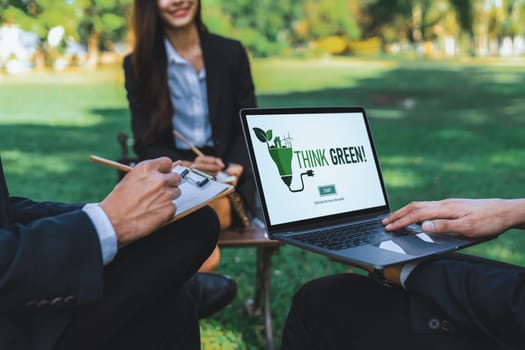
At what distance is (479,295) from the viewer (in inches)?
62.5

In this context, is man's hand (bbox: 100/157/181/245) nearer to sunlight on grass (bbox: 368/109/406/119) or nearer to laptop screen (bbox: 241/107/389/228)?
laptop screen (bbox: 241/107/389/228)

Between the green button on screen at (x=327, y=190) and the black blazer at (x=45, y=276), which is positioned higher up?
the black blazer at (x=45, y=276)

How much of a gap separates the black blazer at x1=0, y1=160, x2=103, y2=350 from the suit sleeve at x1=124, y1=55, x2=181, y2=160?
204 centimetres

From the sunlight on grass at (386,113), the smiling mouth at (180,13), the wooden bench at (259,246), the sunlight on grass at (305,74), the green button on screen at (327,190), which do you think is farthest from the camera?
the sunlight on grass at (305,74)

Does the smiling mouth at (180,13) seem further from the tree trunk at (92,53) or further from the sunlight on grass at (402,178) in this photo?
the tree trunk at (92,53)

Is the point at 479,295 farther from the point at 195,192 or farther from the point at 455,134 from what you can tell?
the point at 455,134

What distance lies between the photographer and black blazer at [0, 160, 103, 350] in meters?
1.38

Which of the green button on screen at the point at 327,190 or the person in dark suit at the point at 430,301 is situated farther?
the green button on screen at the point at 327,190

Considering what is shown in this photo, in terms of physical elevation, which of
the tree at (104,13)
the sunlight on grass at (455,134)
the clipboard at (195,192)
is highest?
the tree at (104,13)

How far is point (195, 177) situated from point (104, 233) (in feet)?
1.30

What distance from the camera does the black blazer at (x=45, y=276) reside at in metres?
1.38

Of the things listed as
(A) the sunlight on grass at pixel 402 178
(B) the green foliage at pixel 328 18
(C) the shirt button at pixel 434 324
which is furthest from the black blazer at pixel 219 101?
(B) the green foliage at pixel 328 18

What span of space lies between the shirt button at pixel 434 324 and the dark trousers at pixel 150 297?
64 centimetres

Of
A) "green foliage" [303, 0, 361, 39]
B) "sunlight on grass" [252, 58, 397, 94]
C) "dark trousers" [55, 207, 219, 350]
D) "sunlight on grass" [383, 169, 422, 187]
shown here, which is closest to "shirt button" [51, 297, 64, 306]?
"dark trousers" [55, 207, 219, 350]
